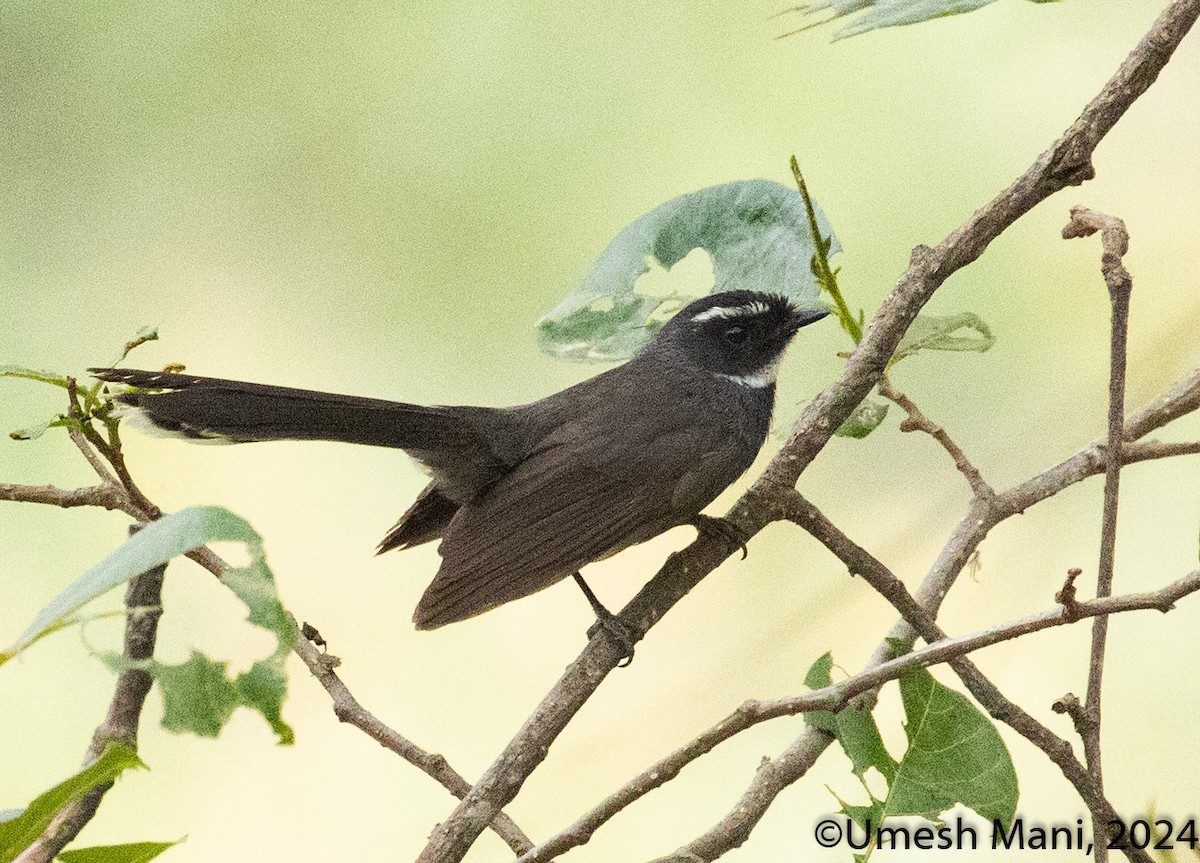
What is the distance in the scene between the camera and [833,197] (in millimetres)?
3219

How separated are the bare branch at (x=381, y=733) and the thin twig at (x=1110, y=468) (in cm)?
62

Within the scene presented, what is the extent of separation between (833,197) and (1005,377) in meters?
0.64

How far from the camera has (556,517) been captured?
2.20 meters

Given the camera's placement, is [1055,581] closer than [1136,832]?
No

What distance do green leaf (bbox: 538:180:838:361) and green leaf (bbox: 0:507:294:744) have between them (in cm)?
A: 101

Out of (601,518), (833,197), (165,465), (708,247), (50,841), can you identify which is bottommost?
(50,841)

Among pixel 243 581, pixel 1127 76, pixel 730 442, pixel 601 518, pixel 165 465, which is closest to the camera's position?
pixel 243 581

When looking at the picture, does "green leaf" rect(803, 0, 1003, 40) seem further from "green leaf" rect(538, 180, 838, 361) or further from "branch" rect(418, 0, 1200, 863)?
"green leaf" rect(538, 180, 838, 361)

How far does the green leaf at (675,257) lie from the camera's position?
177 centimetres

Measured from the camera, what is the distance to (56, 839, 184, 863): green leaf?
2.80 feet

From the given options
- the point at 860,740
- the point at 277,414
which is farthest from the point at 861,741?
the point at 277,414

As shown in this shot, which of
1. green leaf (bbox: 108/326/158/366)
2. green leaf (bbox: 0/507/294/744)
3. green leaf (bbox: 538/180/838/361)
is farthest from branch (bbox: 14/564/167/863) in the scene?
green leaf (bbox: 538/180/838/361)

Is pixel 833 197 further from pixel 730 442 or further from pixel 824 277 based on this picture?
pixel 824 277

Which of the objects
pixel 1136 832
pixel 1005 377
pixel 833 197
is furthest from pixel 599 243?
pixel 1136 832
